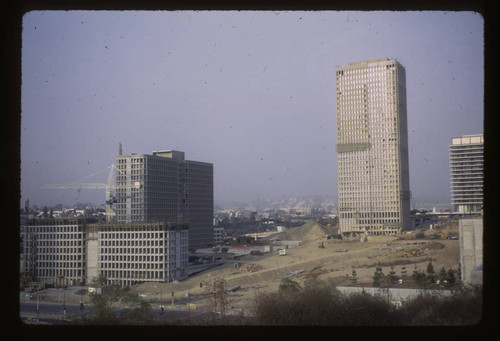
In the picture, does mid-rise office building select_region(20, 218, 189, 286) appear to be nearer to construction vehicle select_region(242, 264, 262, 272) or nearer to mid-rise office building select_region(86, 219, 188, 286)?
mid-rise office building select_region(86, 219, 188, 286)

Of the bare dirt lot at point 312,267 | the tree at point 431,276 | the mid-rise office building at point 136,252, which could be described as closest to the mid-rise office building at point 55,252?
the mid-rise office building at point 136,252

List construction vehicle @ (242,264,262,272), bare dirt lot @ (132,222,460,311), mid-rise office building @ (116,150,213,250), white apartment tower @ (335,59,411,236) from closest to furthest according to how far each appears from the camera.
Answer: bare dirt lot @ (132,222,460,311) < construction vehicle @ (242,264,262,272) < mid-rise office building @ (116,150,213,250) < white apartment tower @ (335,59,411,236)

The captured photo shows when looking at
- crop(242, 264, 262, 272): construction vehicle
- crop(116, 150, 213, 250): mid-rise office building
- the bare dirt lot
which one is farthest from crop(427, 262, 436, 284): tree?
crop(116, 150, 213, 250): mid-rise office building

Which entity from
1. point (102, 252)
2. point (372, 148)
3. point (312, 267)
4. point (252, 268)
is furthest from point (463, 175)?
point (102, 252)

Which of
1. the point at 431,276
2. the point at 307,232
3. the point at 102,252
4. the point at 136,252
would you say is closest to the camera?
the point at 431,276

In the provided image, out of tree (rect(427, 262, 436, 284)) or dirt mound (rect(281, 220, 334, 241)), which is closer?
tree (rect(427, 262, 436, 284))

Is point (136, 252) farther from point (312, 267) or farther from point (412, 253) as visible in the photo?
point (412, 253)

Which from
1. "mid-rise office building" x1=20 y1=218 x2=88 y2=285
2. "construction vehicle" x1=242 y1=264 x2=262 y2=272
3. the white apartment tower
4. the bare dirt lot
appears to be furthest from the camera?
the white apartment tower

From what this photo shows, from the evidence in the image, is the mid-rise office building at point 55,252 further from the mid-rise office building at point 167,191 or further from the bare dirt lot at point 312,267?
the mid-rise office building at point 167,191
